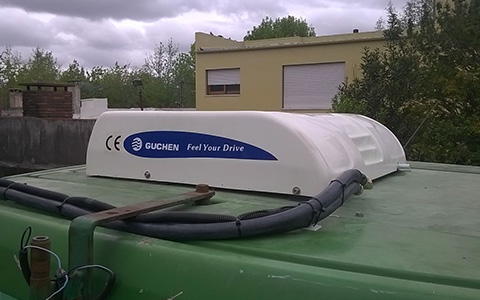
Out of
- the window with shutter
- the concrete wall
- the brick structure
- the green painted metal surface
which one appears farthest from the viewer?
the window with shutter

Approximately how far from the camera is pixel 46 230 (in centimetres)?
206

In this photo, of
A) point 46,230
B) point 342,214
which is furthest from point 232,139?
point 46,230

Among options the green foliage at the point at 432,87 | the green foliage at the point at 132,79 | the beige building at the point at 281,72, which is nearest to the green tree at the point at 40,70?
the green foliage at the point at 132,79

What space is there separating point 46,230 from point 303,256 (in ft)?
3.44

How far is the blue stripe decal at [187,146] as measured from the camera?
2.52m

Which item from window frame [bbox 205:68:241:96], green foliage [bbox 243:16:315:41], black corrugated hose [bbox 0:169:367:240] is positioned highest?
green foliage [bbox 243:16:315:41]

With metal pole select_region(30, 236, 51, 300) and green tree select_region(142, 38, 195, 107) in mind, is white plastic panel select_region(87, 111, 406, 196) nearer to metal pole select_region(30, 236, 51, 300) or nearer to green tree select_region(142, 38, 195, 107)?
metal pole select_region(30, 236, 51, 300)

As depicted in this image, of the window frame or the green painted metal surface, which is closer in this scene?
the green painted metal surface

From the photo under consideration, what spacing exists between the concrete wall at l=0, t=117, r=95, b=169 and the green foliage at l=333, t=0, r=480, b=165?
6073 millimetres

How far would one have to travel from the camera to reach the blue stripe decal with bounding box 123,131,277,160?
8.28 feet

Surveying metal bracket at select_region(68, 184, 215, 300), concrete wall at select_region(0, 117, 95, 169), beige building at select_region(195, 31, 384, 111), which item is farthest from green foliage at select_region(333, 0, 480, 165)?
beige building at select_region(195, 31, 384, 111)

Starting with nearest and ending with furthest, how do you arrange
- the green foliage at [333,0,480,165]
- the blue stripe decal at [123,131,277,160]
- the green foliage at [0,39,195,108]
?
the blue stripe decal at [123,131,277,160], the green foliage at [333,0,480,165], the green foliage at [0,39,195,108]

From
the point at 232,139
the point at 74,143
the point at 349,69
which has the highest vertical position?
the point at 349,69

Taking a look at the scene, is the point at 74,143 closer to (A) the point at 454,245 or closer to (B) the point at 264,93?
(A) the point at 454,245
